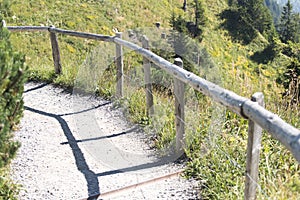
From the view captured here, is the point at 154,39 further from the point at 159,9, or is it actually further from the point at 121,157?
the point at 159,9

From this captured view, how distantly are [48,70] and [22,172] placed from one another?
4.58m

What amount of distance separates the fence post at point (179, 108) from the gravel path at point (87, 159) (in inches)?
9.9

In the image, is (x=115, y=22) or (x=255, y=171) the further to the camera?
(x=115, y=22)

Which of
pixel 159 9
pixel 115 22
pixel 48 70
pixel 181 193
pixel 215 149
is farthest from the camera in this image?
pixel 159 9

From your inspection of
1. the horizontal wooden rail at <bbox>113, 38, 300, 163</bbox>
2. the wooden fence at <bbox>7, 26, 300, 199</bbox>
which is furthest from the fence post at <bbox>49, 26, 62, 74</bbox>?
→ the horizontal wooden rail at <bbox>113, 38, 300, 163</bbox>

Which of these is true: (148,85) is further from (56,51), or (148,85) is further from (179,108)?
(56,51)

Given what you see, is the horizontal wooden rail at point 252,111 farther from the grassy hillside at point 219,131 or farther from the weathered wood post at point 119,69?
the weathered wood post at point 119,69

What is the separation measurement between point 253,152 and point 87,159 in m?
2.39

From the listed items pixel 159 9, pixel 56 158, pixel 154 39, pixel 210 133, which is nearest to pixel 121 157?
pixel 56 158

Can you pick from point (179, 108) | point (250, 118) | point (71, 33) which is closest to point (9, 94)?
point (250, 118)

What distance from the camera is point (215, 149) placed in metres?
3.89

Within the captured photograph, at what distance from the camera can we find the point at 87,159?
4.48 m

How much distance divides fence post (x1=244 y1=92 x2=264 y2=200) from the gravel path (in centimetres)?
85

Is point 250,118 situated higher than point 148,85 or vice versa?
point 250,118
